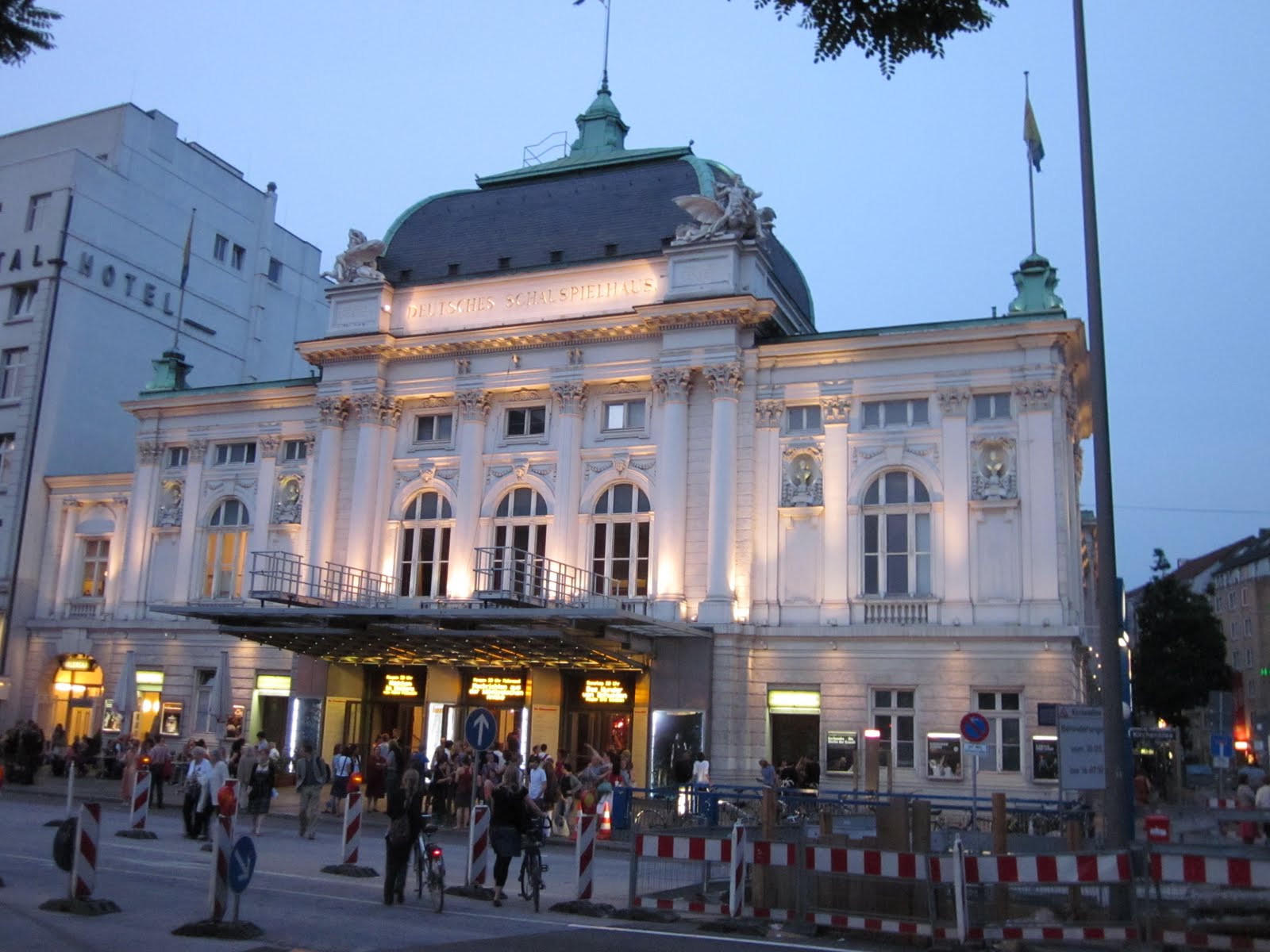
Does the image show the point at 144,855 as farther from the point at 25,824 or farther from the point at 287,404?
the point at 287,404

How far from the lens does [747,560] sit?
34.2 metres

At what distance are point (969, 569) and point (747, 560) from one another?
572cm

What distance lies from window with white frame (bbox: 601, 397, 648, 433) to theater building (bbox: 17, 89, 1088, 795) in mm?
114

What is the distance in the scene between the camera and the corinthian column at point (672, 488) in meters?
34.2

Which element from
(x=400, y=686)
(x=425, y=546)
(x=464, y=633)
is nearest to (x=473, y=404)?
(x=425, y=546)

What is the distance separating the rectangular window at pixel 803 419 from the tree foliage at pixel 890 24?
95.4 feet

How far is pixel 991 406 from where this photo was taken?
3300 centimetres

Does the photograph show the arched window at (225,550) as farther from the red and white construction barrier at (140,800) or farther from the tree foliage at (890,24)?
the tree foliage at (890,24)

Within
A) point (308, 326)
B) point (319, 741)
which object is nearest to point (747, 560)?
point (319, 741)

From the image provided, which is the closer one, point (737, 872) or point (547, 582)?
point (737, 872)

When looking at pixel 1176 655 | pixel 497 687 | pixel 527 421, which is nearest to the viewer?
pixel 497 687

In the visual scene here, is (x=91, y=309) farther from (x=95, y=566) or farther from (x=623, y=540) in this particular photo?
(x=623, y=540)

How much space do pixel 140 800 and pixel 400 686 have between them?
50.1 ft

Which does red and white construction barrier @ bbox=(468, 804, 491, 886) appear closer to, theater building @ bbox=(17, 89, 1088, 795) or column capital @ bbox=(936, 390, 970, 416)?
theater building @ bbox=(17, 89, 1088, 795)
